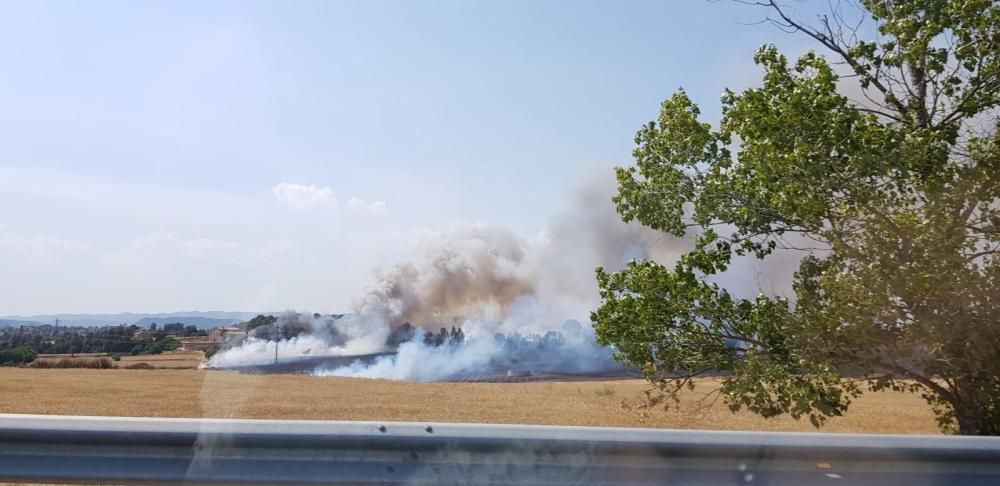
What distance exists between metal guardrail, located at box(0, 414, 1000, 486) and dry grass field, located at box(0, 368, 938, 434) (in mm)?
6743

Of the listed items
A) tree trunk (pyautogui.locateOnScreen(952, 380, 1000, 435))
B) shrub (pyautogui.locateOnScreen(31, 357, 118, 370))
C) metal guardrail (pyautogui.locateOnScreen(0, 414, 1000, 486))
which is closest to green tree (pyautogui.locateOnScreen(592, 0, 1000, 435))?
tree trunk (pyautogui.locateOnScreen(952, 380, 1000, 435))

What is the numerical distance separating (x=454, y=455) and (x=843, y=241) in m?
7.08

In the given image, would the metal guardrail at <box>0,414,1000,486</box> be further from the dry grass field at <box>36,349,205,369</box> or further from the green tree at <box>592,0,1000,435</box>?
the dry grass field at <box>36,349,205,369</box>

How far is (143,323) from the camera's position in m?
20.5

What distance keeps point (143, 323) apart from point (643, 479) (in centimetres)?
1978

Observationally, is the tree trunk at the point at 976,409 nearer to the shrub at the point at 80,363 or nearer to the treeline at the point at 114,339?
the treeline at the point at 114,339

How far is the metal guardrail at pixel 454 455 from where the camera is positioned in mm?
2857

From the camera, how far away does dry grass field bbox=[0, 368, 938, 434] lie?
1083 centimetres

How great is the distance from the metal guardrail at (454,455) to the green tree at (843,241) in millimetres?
5898

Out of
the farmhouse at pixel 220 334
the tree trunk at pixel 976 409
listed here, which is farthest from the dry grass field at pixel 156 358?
the tree trunk at pixel 976 409

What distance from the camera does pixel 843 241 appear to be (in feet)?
29.2

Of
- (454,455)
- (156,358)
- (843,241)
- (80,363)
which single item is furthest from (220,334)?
(454,455)

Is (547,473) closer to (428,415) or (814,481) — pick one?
(814,481)

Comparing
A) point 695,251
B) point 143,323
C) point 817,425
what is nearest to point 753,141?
point 695,251
